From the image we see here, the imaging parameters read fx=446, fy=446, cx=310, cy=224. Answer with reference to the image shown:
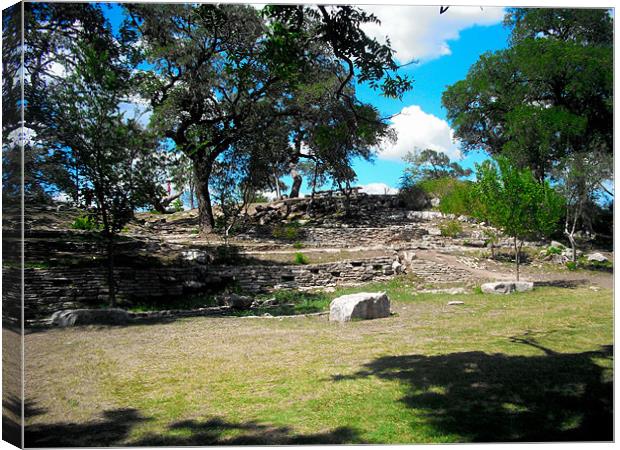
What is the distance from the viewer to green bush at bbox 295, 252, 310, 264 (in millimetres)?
6402

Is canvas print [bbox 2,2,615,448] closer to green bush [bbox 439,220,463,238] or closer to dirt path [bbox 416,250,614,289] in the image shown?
dirt path [bbox 416,250,614,289]

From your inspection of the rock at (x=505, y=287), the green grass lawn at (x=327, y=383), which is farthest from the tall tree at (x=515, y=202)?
the green grass lawn at (x=327, y=383)

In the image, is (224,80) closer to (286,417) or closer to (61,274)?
(61,274)

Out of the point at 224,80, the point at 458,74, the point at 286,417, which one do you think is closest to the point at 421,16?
the point at 458,74

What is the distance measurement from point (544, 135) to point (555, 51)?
2.60 ft

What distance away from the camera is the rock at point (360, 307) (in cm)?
468

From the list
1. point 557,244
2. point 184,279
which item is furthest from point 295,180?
point 557,244

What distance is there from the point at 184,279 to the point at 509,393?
3.41 m

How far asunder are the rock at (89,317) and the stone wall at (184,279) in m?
0.06

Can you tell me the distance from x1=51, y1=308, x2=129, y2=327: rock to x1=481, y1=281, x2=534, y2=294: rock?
4.02 m

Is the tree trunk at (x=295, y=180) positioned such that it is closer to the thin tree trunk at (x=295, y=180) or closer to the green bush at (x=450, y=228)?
the thin tree trunk at (x=295, y=180)

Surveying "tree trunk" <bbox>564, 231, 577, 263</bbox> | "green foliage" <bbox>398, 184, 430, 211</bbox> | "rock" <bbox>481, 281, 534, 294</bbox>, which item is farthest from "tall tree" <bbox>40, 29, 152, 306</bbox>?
"tree trunk" <bbox>564, 231, 577, 263</bbox>

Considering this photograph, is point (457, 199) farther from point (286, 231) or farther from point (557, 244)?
point (286, 231)

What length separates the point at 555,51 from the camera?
4.20 m
